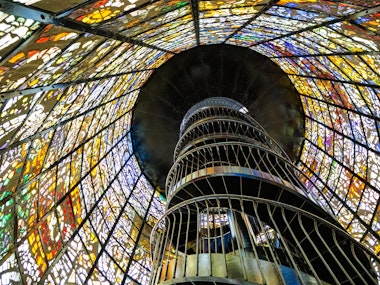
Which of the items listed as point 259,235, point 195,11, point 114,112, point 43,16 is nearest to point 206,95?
point 114,112

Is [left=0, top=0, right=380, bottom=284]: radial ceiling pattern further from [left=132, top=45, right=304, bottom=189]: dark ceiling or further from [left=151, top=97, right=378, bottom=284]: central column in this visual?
[left=151, top=97, right=378, bottom=284]: central column

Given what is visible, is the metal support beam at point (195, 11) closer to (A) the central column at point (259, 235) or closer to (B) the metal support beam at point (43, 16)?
(B) the metal support beam at point (43, 16)

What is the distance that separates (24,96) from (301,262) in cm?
550

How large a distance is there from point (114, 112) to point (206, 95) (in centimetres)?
533

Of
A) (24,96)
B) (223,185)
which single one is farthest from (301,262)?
(24,96)

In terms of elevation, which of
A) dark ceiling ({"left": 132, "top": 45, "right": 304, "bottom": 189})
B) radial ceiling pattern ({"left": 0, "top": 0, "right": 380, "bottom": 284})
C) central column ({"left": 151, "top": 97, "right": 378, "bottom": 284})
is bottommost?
central column ({"left": 151, "top": 97, "right": 378, "bottom": 284})

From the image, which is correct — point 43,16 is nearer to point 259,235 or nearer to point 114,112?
point 259,235

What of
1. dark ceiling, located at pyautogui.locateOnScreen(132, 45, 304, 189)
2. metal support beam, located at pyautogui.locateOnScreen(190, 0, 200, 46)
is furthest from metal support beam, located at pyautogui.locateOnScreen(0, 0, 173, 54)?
dark ceiling, located at pyautogui.locateOnScreen(132, 45, 304, 189)

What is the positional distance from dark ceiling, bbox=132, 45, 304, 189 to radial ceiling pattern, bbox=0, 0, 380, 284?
0.67 metres

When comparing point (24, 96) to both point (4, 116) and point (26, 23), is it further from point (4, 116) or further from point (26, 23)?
point (26, 23)

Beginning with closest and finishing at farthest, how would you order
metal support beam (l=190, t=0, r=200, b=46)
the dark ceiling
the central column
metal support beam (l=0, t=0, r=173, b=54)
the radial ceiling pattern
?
metal support beam (l=0, t=0, r=173, b=54) < the central column < the radial ceiling pattern < metal support beam (l=190, t=0, r=200, b=46) < the dark ceiling

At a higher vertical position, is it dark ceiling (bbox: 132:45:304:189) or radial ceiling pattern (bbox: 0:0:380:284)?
dark ceiling (bbox: 132:45:304:189)

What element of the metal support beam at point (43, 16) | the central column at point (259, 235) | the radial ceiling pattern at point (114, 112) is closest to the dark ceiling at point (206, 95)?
the radial ceiling pattern at point (114, 112)

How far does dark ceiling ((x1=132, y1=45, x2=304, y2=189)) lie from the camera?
13.1 metres
